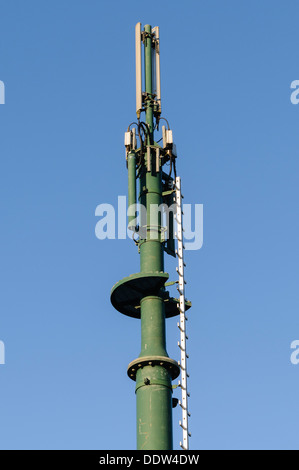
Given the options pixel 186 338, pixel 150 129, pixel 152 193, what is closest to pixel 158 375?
pixel 186 338

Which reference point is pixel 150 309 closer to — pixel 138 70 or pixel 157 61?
pixel 138 70

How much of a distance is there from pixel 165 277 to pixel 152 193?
5.08 metres

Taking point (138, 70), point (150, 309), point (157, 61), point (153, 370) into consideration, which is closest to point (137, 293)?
point (150, 309)

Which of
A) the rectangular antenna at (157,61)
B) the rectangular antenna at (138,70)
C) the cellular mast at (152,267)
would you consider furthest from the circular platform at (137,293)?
the rectangular antenna at (157,61)

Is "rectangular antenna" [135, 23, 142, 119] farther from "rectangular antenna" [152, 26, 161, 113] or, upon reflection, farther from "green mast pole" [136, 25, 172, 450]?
"green mast pole" [136, 25, 172, 450]

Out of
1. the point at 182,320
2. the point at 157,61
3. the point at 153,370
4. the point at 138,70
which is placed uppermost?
the point at 157,61

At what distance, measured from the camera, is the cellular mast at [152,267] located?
4162cm

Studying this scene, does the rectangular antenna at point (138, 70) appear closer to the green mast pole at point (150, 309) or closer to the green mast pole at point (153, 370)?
the green mast pole at point (150, 309)

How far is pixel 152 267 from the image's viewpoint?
45281 millimetres

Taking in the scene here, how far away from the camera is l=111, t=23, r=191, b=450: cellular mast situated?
137ft

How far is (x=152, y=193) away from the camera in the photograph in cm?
4756

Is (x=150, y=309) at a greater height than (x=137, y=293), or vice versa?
(x=137, y=293)
